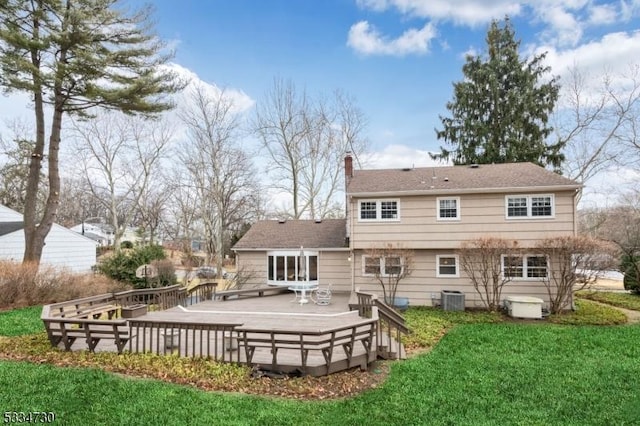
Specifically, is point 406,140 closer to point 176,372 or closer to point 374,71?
point 374,71

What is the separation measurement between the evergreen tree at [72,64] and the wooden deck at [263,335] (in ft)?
30.5

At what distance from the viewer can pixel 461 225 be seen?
45.0 feet

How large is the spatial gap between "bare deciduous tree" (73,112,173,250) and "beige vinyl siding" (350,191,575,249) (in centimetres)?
2201

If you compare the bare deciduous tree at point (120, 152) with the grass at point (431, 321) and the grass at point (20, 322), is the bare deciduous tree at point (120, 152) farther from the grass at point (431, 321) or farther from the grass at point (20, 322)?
the grass at point (431, 321)

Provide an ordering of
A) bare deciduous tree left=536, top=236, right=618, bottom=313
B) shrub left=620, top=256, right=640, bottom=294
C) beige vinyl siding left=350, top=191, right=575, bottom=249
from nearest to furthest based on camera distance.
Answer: bare deciduous tree left=536, top=236, right=618, bottom=313
beige vinyl siding left=350, top=191, right=575, bottom=249
shrub left=620, top=256, right=640, bottom=294

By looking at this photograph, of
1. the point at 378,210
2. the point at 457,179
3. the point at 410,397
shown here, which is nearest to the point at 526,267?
the point at 457,179

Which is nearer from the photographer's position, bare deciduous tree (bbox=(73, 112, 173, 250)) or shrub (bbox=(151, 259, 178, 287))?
shrub (bbox=(151, 259, 178, 287))

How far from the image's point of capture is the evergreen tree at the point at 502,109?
79.0 ft

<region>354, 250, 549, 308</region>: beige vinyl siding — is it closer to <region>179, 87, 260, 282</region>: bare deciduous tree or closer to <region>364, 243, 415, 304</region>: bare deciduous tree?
<region>364, 243, 415, 304</region>: bare deciduous tree

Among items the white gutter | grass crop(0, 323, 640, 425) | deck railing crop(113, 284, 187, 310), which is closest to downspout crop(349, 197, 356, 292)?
the white gutter

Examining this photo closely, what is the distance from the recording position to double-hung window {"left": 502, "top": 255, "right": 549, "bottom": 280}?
13273 millimetres

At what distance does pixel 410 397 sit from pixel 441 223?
922cm

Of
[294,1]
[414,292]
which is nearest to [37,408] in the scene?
→ [414,292]

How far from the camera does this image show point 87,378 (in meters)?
5.88
